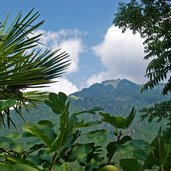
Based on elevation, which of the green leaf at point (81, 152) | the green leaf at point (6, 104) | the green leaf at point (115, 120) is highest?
the green leaf at point (6, 104)

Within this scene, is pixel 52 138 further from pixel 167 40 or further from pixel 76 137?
pixel 167 40

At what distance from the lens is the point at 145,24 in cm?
1845

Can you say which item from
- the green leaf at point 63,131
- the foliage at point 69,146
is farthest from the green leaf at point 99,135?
the green leaf at point 63,131

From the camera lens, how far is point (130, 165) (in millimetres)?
788

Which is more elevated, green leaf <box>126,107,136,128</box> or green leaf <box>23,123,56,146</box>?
green leaf <box>126,107,136,128</box>

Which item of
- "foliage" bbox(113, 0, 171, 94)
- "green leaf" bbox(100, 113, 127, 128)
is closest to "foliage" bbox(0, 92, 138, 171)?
"green leaf" bbox(100, 113, 127, 128)

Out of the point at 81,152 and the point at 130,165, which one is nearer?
the point at 130,165

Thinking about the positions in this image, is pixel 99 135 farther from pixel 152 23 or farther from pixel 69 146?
pixel 152 23

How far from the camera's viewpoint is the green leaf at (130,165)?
0.78m

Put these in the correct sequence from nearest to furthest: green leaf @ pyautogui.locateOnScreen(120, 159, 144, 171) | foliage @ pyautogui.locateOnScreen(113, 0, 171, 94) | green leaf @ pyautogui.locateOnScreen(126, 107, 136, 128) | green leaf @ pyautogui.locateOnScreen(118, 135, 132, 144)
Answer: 1. green leaf @ pyautogui.locateOnScreen(120, 159, 144, 171)
2. green leaf @ pyautogui.locateOnScreen(126, 107, 136, 128)
3. green leaf @ pyautogui.locateOnScreen(118, 135, 132, 144)
4. foliage @ pyautogui.locateOnScreen(113, 0, 171, 94)

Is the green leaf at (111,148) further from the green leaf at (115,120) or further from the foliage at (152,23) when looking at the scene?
the foliage at (152,23)

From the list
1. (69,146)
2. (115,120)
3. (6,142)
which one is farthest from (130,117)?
(6,142)

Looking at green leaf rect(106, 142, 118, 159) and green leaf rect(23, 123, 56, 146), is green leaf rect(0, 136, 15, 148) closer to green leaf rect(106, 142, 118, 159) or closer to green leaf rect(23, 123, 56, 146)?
green leaf rect(23, 123, 56, 146)

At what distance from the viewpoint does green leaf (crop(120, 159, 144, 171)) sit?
2.56 ft
